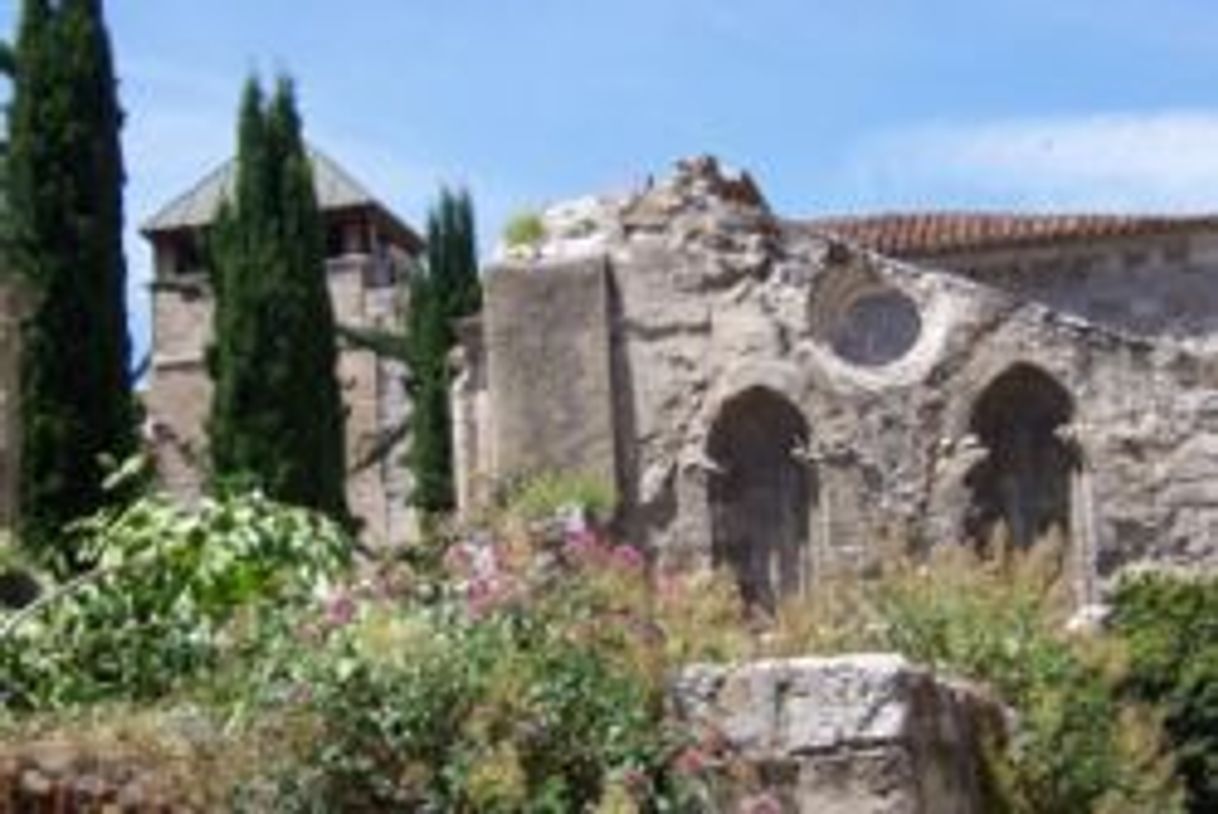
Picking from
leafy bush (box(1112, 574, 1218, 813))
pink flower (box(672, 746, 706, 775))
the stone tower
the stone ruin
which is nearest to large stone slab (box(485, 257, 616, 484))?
the stone ruin

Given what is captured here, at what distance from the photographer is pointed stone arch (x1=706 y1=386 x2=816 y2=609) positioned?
23.7 metres

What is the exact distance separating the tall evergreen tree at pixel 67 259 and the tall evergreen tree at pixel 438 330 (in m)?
9.78

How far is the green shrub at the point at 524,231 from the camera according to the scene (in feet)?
80.7

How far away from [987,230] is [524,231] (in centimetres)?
822

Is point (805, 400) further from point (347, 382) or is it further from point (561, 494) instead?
point (347, 382)

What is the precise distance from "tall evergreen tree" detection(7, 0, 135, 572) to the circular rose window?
7906 mm

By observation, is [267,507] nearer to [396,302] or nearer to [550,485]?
[550,485]

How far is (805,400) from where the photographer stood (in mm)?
24000

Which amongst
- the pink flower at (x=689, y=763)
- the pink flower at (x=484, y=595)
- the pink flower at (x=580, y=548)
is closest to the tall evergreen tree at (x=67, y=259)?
the pink flower at (x=580, y=548)

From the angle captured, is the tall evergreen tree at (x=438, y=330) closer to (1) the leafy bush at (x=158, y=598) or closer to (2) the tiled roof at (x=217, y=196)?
(2) the tiled roof at (x=217, y=196)

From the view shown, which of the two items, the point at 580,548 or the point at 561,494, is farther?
the point at 561,494

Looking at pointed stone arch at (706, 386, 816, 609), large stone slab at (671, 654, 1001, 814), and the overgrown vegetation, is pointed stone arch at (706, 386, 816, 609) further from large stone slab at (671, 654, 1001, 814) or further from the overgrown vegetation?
large stone slab at (671, 654, 1001, 814)

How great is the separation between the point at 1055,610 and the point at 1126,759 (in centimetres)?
220

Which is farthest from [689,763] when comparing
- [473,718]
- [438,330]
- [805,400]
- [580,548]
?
[438,330]
